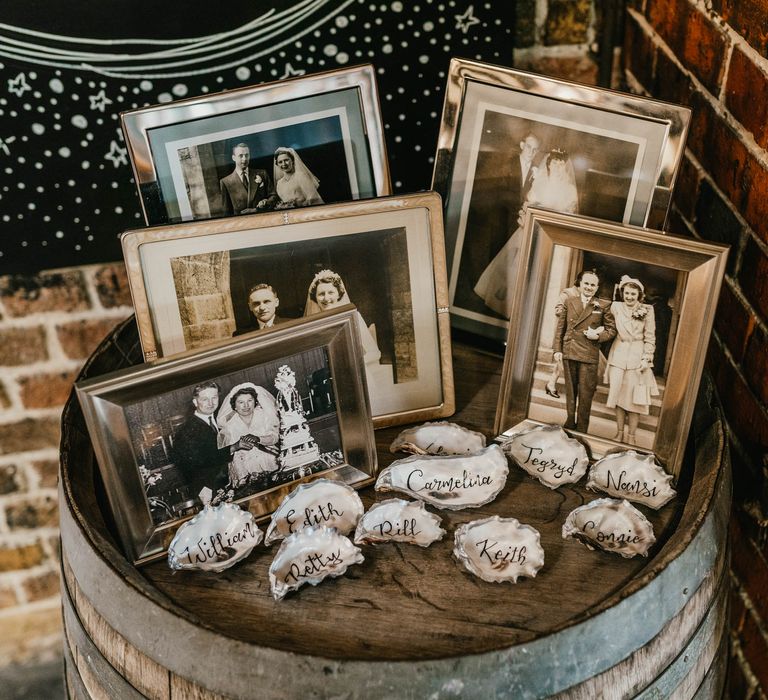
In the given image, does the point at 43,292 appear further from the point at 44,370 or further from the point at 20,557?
the point at 20,557

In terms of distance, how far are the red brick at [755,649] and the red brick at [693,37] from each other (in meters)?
0.78

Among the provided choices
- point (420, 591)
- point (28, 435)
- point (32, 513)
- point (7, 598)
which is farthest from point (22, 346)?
point (420, 591)

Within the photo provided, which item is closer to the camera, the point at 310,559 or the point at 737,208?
the point at 310,559

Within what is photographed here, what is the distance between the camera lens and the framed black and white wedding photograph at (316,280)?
94 centimetres

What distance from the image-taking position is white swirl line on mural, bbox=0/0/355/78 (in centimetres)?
113

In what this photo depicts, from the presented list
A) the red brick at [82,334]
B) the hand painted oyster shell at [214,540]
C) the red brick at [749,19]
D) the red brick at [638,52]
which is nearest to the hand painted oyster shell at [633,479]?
the hand painted oyster shell at [214,540]

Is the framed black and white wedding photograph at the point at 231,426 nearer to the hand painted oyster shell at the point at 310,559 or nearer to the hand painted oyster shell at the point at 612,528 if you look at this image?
the hand painted oyster shell at the point at 310,559

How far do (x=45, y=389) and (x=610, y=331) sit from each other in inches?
40.7

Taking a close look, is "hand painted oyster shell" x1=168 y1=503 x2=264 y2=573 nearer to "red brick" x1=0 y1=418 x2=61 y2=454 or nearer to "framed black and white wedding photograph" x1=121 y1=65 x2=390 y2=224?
Answer: "framed black and white wedding photograph" x1=121 y1=65 x2=390 y2=224

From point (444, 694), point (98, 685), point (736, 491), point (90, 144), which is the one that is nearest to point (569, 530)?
point (444, 694)

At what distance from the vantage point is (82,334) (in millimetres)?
1392

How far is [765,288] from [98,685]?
36.0 inches

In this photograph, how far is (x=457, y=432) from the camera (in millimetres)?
980

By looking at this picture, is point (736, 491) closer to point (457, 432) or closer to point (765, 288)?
point (765, 288)
